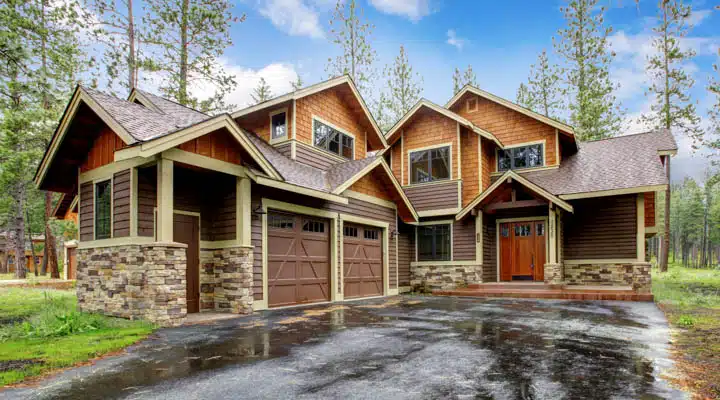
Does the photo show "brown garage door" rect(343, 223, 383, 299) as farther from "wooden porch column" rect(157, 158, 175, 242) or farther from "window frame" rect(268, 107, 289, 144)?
"wooden porch column" rect(157, 158, 175, 242)

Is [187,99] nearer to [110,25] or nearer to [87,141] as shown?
[110,25]

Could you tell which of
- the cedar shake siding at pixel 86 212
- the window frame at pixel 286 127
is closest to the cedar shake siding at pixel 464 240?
the window frame at pixel 286 127

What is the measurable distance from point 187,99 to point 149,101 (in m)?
9.96

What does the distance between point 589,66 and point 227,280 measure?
999 inches

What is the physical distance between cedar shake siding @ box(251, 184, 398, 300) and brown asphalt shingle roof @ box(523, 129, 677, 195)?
5.80m

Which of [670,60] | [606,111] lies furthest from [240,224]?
[670,60]

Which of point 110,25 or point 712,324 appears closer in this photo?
point 712,324

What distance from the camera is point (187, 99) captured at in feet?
67.3

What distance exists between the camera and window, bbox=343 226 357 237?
13.8 m

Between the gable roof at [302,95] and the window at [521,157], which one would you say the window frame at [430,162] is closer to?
the window at [521,157]

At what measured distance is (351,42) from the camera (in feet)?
87.5

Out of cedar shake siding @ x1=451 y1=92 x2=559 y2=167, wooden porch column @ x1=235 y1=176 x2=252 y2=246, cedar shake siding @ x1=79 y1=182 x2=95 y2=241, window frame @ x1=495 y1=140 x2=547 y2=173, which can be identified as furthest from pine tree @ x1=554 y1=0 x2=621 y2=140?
cedar shake siding @ x1=79 y1=182 x2=95 y2=241

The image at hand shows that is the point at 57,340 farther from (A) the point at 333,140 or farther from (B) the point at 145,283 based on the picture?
(A) the point at 333,140

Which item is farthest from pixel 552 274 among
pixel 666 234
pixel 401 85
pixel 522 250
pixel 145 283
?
pixel 401 85
